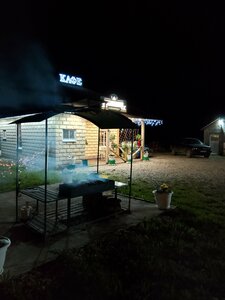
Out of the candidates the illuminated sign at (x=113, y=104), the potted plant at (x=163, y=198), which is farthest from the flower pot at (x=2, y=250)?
the illuminated sign at (x=113, y=104)

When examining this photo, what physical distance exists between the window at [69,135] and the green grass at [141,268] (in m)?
8.25

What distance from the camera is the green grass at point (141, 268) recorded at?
3.10 meters

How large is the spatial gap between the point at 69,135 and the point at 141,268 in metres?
9.97

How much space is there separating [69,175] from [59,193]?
0.44 meters

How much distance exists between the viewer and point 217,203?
7086mm

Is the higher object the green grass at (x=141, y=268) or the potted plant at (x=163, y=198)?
the potted plant at (x=163, y=198)

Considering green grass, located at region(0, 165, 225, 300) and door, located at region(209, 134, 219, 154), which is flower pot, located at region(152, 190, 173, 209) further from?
door, located at region(209, 134, 219, 154)

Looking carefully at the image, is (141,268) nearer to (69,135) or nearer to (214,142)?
(69,135)

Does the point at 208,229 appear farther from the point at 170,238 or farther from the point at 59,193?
the point at 59,193

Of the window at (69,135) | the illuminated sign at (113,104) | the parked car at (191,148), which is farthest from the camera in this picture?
the parked car at (191,148)

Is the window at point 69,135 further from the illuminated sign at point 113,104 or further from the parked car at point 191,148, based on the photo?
the parked car at point 191,148

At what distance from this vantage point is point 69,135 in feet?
42.7

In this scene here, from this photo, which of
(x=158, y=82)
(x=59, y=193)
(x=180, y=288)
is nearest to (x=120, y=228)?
(x=59, y=193)

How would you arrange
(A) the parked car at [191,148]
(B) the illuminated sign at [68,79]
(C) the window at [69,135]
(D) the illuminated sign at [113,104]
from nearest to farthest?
(C) the window at [69,135] → (D) the illuminated sign at [113,104] → (B) the illuminated sign at [68,79] → (A) the parked car at [191,148]
